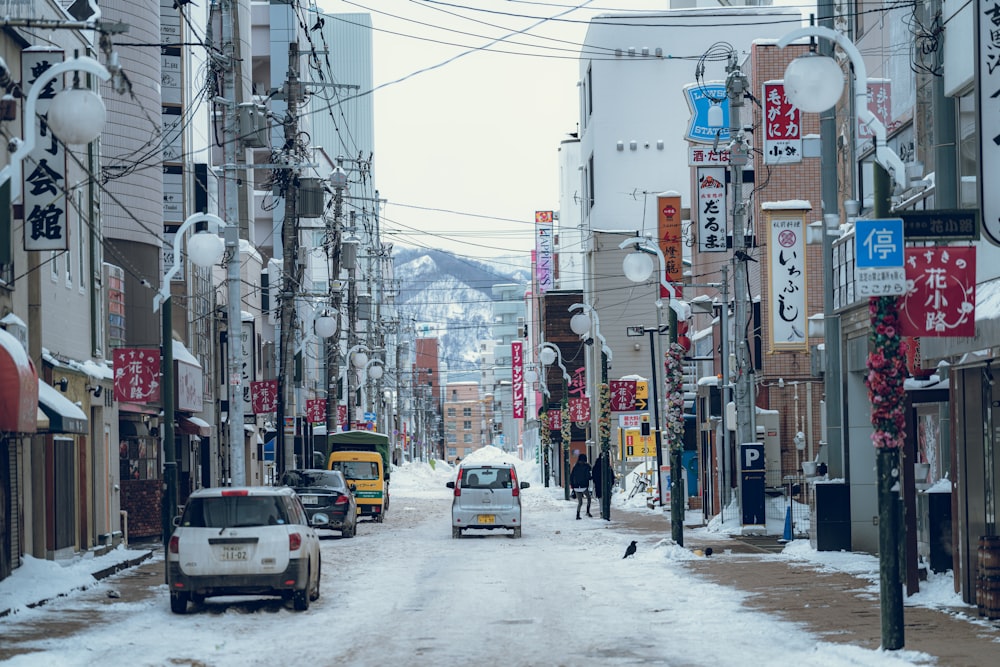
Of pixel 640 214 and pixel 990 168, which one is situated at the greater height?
pixel 640 214

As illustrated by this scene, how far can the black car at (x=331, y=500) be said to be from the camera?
39344 mm

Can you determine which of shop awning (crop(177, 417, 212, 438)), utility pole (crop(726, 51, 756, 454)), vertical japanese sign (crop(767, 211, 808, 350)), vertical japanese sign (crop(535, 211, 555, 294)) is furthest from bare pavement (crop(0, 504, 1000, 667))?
vertical japanese sign (crop(535, 211, 555, 294))

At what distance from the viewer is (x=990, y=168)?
56.7 ft

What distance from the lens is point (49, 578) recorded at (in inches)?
955

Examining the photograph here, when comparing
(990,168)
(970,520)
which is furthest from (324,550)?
(990,168)

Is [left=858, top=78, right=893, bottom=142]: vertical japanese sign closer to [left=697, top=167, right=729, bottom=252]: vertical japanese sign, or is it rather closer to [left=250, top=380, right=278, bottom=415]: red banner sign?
[left=697, top=167, right=729, bottom=252]: vertical japanese sign

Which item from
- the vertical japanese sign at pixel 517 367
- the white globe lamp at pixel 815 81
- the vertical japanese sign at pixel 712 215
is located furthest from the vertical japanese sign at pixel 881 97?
the vertical japanese sign at pixel 517 367

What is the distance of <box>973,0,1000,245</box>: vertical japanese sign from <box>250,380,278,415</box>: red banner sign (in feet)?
128

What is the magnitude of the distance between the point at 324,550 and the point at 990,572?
65.1 ft

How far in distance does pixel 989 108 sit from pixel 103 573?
1753 cm

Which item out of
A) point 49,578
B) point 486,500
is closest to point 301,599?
point 49,578

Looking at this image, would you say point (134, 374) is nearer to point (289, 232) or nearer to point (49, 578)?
point (49, 578)

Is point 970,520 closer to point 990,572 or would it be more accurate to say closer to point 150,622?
point 990,572

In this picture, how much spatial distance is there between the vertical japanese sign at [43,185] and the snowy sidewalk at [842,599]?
39.8 feet
